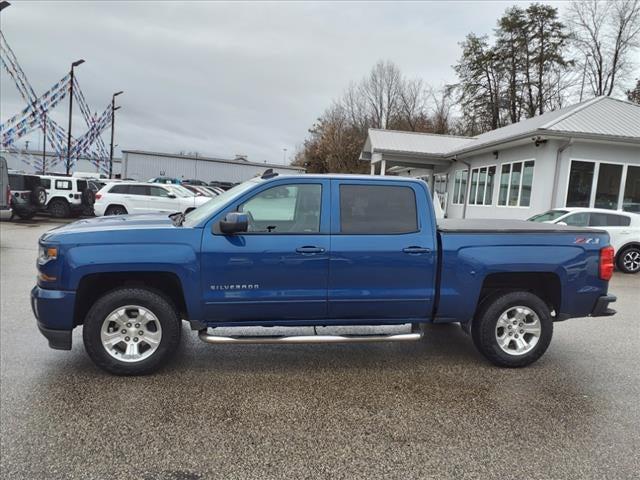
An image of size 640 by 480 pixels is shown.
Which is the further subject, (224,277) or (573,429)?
(224,277)

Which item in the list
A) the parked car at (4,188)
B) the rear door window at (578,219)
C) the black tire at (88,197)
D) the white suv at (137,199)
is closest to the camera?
the rear door window at (578,219)

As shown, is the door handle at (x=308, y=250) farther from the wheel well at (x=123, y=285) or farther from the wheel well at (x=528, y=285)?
the wheel well at (x=528, y=285)

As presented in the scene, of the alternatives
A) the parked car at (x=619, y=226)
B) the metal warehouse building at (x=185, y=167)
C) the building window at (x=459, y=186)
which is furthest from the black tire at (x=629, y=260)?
the metal warehouse building at (x=185, y=167)

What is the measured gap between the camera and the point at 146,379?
405 cm

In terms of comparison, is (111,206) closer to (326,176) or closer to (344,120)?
(326,176)

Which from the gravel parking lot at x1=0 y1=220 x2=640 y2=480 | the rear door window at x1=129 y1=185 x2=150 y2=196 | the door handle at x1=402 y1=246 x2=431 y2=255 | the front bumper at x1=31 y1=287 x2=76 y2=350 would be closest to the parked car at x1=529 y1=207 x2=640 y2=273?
the gravel parking lot at x1=0 y1=220 x2=640 y2=480

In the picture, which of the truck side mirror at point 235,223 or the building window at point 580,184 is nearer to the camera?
the truck side mirror at point 235,223

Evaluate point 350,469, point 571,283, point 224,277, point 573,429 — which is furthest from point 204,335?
point 571,283

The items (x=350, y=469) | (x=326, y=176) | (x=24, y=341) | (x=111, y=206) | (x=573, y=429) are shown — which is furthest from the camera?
(x=111, y=206)

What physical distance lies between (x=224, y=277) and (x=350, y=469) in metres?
1.93

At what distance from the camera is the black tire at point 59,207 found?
63.4ft

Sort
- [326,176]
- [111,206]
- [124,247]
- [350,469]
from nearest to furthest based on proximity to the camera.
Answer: [350,469] → [124,247] → [326,176] → [111,206]

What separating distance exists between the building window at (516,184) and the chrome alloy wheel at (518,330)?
12170mm

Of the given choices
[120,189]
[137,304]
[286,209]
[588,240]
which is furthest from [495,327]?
[120,189]
